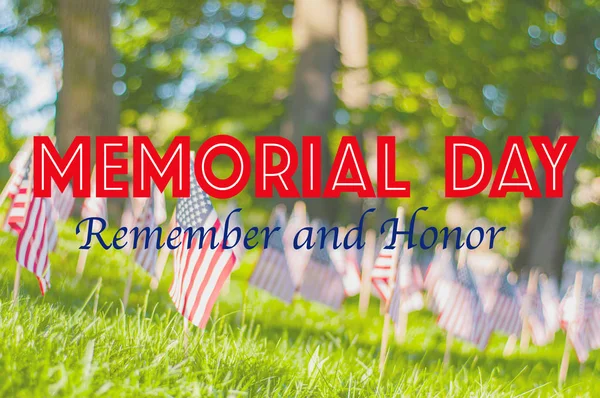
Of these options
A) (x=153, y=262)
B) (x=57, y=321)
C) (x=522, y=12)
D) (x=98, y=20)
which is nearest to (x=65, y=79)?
(x=98, y=20)

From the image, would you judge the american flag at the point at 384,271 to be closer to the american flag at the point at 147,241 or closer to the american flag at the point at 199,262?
the american flag at the point at 199,262

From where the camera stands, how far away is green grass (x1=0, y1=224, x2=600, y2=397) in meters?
3.53

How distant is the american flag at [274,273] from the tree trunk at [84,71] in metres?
3.75

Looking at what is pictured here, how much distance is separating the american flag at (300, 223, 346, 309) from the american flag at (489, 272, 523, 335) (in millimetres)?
1827

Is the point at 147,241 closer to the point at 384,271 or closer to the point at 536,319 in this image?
the point at 384,271

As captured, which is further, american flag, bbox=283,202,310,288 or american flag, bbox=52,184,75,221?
american flag, bbox=283,202,310,288

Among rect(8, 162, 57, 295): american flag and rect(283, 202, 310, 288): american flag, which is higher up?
rect(8, 162, 57, 295): american flag

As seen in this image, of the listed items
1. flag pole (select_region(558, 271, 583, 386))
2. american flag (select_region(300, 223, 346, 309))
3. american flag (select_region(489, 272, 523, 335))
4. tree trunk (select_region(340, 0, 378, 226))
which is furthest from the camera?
tree trunk (select_region(340, 0, 378, 226))

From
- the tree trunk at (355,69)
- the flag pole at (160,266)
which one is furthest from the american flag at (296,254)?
the tree trunk at (355,69)

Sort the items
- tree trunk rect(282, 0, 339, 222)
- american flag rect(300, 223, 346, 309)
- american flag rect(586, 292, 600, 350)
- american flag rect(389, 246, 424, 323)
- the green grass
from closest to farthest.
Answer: the green grass
american flag rect(389, 246, 424, 323)
american flag rect(586, 292, 600, 350)
american flag rect(300, 223, 346, 309)
tree trunk rect(282, 0, 339, 222)

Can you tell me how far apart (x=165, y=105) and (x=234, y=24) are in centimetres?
269

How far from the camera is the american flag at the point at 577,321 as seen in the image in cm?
693

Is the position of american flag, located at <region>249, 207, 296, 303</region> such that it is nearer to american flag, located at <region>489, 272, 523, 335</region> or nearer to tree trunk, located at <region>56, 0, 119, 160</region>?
american flag, located at <region>489, 272, 523, 335</region>

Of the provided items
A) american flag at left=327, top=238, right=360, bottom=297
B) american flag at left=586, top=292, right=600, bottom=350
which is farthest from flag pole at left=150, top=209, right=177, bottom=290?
american flag at left=586, top=292, right=600, bottom=350
